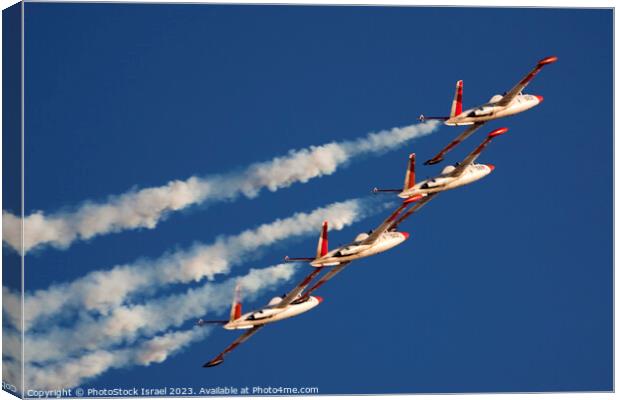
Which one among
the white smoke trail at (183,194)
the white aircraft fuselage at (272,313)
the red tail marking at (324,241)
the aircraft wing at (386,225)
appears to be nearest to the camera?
the white smoke trail at (183,194)

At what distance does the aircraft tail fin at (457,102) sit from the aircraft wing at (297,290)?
6149 millimetres

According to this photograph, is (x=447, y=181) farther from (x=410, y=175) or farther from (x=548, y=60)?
(x=548, y=60)

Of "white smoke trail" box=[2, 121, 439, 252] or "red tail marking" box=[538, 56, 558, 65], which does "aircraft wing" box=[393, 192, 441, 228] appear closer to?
"white smoke trail" box=[2, 121, 439, 252]

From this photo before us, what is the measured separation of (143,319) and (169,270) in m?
1.61

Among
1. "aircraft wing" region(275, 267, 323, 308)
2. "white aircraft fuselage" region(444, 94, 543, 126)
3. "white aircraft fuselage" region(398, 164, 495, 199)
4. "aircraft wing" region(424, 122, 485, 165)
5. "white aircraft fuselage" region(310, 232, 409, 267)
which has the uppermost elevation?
"white aircraft fuselage" region(444, 94, 543, 126)

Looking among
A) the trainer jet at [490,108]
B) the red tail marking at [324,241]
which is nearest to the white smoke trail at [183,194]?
→ the trainer jet at [490,108]

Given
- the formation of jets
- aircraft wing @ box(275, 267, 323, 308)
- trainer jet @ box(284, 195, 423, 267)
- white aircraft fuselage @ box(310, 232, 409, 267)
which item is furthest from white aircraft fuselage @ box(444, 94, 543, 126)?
aircraft wing @ box(275, 267, 323, 308)

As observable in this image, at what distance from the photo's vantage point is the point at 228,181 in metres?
57.1

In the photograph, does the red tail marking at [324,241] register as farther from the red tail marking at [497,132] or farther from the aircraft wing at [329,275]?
the red tail marking at [497,132]

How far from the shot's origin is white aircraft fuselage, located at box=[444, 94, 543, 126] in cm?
5838

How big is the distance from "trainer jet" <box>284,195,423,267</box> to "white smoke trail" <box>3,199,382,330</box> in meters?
0.60

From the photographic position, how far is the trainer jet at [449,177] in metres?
57.9

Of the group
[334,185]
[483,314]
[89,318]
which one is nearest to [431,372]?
[483,314]

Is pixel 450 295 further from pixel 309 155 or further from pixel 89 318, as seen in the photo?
pixel 89 318
